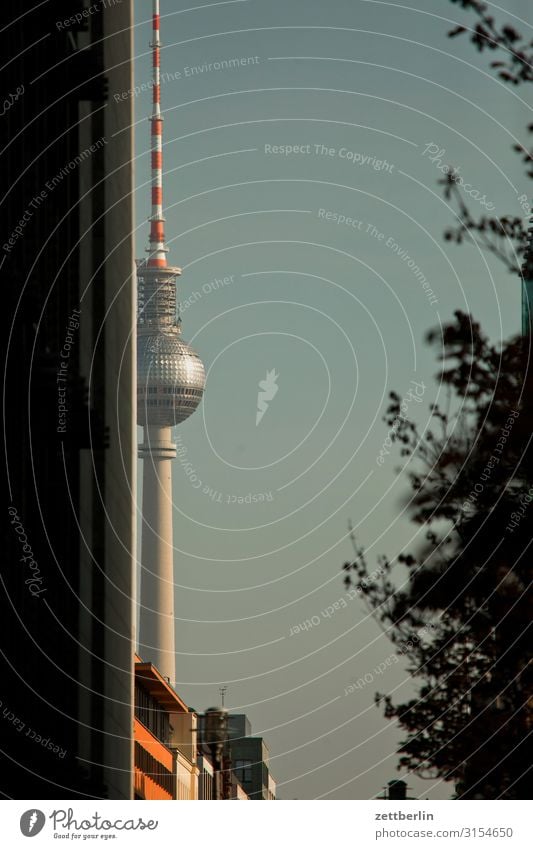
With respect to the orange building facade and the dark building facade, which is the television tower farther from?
the dark building facade

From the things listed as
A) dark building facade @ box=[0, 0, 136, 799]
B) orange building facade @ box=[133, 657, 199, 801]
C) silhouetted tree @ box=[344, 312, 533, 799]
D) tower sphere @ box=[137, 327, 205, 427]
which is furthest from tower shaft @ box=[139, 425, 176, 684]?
silhouetted tree @ box=[344, 312, 533, 799]

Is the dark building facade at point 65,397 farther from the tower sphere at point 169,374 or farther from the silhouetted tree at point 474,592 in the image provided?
the tower sphere at point 169,374

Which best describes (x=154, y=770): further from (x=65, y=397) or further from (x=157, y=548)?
(x=157, y=548)

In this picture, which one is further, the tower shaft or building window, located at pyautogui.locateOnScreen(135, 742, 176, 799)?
the tower shaft

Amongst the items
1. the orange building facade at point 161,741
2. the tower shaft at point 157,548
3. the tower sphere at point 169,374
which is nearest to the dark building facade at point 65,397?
the orange building facade at point 161,741

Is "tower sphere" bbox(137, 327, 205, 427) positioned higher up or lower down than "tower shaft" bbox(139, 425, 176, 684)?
higher up

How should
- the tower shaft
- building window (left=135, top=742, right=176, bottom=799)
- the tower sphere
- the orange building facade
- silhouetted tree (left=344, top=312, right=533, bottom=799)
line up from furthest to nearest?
1. the tower shaft
2. the tower sphere
3. the orange building facade
4. building window (left=135, top=742, right=176, bottom=799)
5. silhouetted tree (left=344, top=312, right=533, bottom=799)
